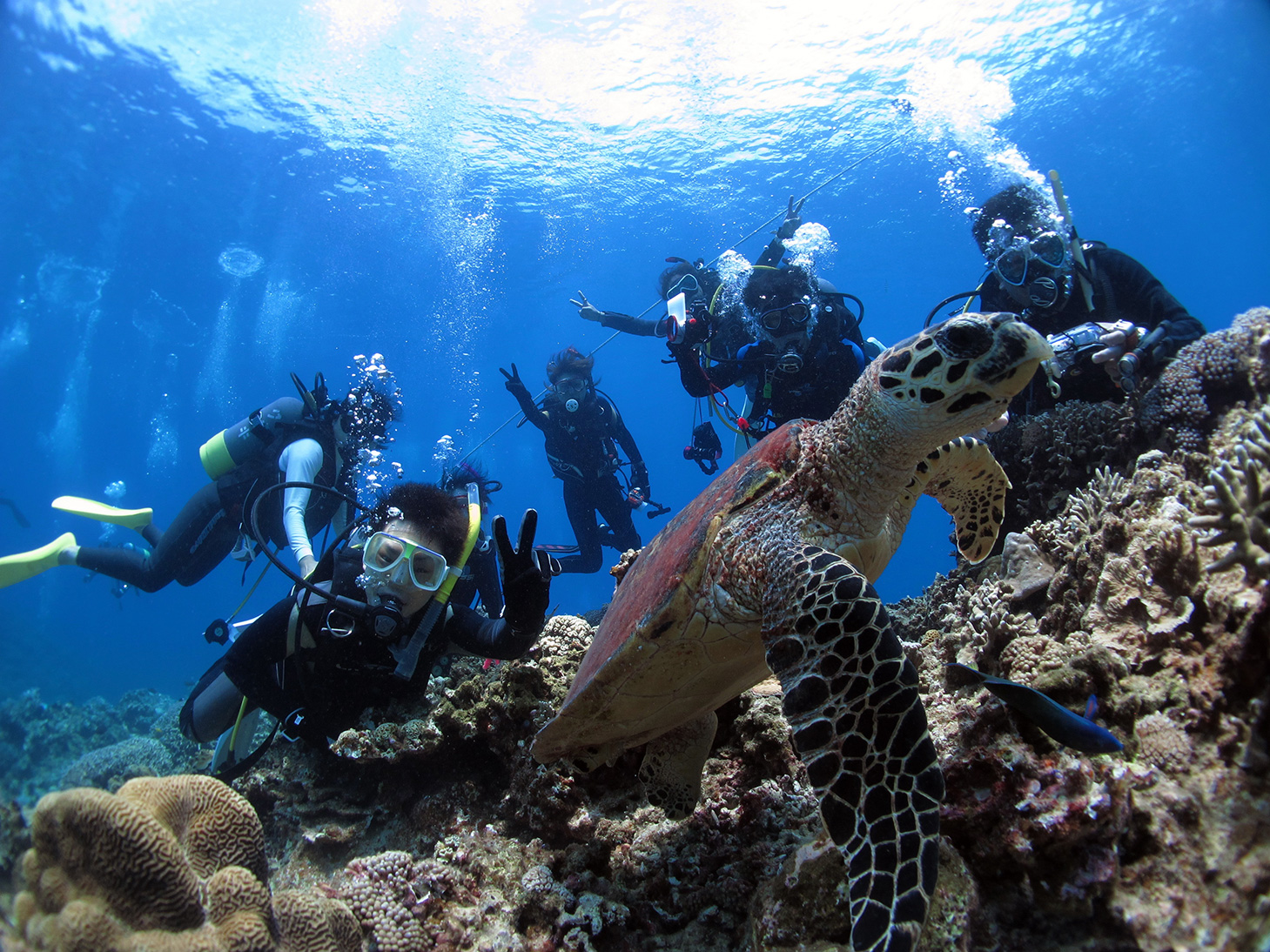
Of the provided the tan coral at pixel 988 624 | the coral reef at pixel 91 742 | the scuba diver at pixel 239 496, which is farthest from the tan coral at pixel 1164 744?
the coral reef at pixel 91 742

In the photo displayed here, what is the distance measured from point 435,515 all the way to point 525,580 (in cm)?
107

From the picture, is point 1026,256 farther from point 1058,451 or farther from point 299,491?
point 299,491

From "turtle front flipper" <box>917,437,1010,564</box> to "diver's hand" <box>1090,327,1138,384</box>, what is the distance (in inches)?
65.0

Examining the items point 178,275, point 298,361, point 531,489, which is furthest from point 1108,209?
point 531,489

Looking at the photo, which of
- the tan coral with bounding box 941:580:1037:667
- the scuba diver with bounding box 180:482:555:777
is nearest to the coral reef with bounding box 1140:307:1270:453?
the tan coral with bounding box 941:580:1037:667

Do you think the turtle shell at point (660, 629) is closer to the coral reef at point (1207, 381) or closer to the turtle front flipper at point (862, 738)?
the turtle front flipper at point (862, 738)

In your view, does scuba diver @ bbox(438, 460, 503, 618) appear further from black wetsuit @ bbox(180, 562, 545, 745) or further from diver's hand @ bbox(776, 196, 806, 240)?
diver's hand @ bbox(776, 196, 806, 240)

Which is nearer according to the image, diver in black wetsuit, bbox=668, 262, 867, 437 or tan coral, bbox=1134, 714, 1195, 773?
tan coral, bbox=1134, 714, 1195, 773

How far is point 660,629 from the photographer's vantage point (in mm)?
2039

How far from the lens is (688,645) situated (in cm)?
207

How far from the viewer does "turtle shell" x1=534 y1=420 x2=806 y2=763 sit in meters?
2.05

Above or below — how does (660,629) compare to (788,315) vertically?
below

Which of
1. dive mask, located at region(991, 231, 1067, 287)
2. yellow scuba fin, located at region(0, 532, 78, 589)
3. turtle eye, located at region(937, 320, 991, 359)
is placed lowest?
turtle eye, located at region(937, 320, 991, 359)

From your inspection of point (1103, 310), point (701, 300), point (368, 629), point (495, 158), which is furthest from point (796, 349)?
point (495, 158)
